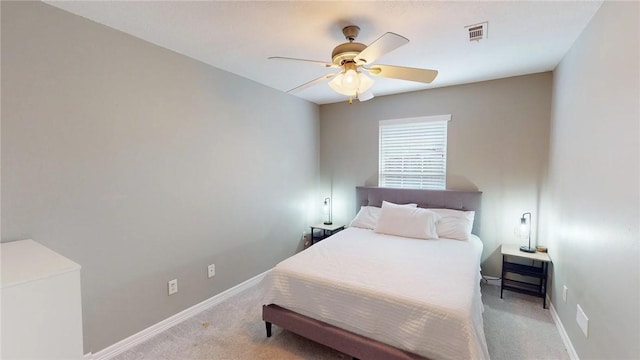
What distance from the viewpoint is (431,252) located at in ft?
8.36

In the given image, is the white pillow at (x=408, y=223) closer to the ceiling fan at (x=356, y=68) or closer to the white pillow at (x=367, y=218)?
the white pillow at (x=367, y=218)

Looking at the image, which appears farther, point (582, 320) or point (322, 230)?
point (322, 230)

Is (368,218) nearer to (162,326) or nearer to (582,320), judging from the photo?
(582,320)

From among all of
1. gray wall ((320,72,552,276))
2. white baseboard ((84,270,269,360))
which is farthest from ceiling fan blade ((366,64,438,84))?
white baseboard ((84,270,269,360))

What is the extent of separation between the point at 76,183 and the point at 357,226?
9.20 feet

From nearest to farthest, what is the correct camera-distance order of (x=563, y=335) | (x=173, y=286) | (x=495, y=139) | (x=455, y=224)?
(x=563, y=335) → (x=173, y=286) → (x=455, y=224) → (x=495, y=139)

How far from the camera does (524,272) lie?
2881 mm

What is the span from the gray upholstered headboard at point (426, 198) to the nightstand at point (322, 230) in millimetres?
437

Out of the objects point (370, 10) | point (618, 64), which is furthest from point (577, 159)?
point (370, 10)

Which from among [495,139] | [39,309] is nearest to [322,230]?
[495,139]

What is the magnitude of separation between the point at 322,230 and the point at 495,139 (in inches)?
102

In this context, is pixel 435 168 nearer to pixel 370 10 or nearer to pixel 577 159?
pixel 577 159

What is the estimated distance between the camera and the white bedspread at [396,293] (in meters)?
1.58

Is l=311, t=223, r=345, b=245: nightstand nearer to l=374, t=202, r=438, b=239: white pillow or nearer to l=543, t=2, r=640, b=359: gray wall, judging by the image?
l=374, t=202, r=438, b=239: white pillow
